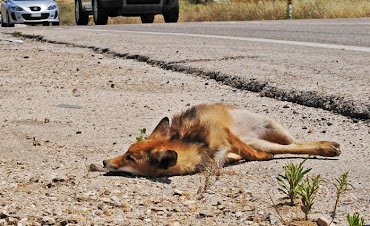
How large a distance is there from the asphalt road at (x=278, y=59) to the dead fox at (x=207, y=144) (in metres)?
0.93

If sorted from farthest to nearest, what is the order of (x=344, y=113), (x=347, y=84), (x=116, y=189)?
1. (x=347, y=84)
2. (x=344, y=113)
3. (x=116, y=189)

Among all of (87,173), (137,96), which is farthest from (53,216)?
(137,96)

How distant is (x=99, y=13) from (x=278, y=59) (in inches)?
474

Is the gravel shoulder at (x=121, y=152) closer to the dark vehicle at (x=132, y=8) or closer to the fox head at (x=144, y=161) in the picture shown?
the fox head at (x=144, y=161)

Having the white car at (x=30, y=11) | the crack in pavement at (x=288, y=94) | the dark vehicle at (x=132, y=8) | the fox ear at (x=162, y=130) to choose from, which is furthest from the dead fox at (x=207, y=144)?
the white car at (x=30, y=11)

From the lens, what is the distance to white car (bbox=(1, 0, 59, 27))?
2012 centimetres

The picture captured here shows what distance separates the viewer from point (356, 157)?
12.1ft

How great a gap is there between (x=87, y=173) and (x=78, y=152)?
0.59m

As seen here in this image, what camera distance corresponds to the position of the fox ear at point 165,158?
3309mm

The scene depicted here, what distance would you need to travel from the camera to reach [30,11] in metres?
20.1

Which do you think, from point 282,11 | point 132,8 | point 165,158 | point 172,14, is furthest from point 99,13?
point 165,158

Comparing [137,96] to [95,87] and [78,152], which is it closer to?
[95,87]

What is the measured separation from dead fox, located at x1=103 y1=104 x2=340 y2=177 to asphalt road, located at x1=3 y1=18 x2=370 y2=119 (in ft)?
3.05

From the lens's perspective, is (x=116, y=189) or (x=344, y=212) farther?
(x=116, y=189)
